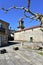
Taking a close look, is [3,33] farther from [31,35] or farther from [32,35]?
[31,35]

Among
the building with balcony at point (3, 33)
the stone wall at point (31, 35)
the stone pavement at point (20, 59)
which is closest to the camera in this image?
the stone pavement at point (20, 59)

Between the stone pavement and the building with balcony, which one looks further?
the building with balcony

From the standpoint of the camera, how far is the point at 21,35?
141 ft

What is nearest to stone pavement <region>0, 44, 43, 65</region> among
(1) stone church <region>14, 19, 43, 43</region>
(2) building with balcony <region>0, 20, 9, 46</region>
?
(2) building with balcony <region>0, 20, 9, 46</region>

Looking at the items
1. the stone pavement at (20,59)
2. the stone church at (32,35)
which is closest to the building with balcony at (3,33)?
the stone church at (32,35)

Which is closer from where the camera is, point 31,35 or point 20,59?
point 20,59

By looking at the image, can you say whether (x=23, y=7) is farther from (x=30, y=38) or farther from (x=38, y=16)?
(x=30, y=38)

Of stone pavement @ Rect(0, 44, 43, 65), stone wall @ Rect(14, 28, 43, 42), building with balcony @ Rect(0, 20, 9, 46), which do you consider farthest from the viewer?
stone wall @ Rect(14, 28, 43, 42)

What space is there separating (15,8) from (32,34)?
2490 centimetres

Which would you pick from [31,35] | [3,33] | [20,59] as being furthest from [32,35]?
[20,59]

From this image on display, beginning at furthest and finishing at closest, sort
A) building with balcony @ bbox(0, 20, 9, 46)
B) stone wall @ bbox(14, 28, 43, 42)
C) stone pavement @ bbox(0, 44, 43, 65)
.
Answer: stone wall @ bbox(14, 28, 43, 42) → building with balcony @ bbox(0, 20, 9, 46) → stone pavement @ bbox(0, 44, 43, 65)

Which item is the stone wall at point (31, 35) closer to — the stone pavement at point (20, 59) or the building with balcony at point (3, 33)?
the building with balcony at point (3, 33)

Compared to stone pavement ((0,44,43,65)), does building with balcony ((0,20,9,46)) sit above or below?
above

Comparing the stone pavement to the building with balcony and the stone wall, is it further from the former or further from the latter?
the stone wall
